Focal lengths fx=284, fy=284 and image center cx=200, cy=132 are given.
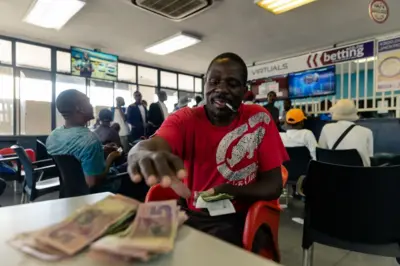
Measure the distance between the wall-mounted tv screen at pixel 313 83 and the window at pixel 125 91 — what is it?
4210 millimetres

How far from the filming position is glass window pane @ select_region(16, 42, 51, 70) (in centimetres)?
586

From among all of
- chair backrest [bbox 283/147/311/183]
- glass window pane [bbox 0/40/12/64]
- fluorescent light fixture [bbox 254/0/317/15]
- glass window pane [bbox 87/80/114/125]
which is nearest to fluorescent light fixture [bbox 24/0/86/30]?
glass window pane [bbox 0/40/12/64]

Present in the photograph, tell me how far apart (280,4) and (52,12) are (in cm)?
346

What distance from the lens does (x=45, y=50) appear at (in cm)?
621

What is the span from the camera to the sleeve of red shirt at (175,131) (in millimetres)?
1164

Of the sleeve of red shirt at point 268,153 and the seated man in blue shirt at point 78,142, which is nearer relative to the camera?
the sleeve of red shirt at point 268,153

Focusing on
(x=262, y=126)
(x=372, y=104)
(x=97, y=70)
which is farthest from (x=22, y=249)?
(x=97, y=70)

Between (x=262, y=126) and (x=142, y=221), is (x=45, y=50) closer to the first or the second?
(x=262, y=126)

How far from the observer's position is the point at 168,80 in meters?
8.53

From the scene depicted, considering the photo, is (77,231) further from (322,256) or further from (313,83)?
(313,83)

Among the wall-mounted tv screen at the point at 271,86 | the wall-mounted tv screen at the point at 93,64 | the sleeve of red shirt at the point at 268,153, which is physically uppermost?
the wall-mounted tv screen at the point at 93,64

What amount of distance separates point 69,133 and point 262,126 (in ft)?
4.37

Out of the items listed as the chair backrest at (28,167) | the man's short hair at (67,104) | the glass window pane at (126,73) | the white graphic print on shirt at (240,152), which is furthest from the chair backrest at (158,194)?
the glass window pane at (126,73)

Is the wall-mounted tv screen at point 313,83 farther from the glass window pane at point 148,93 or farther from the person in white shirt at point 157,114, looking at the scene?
the glass window pane at point 148,93
